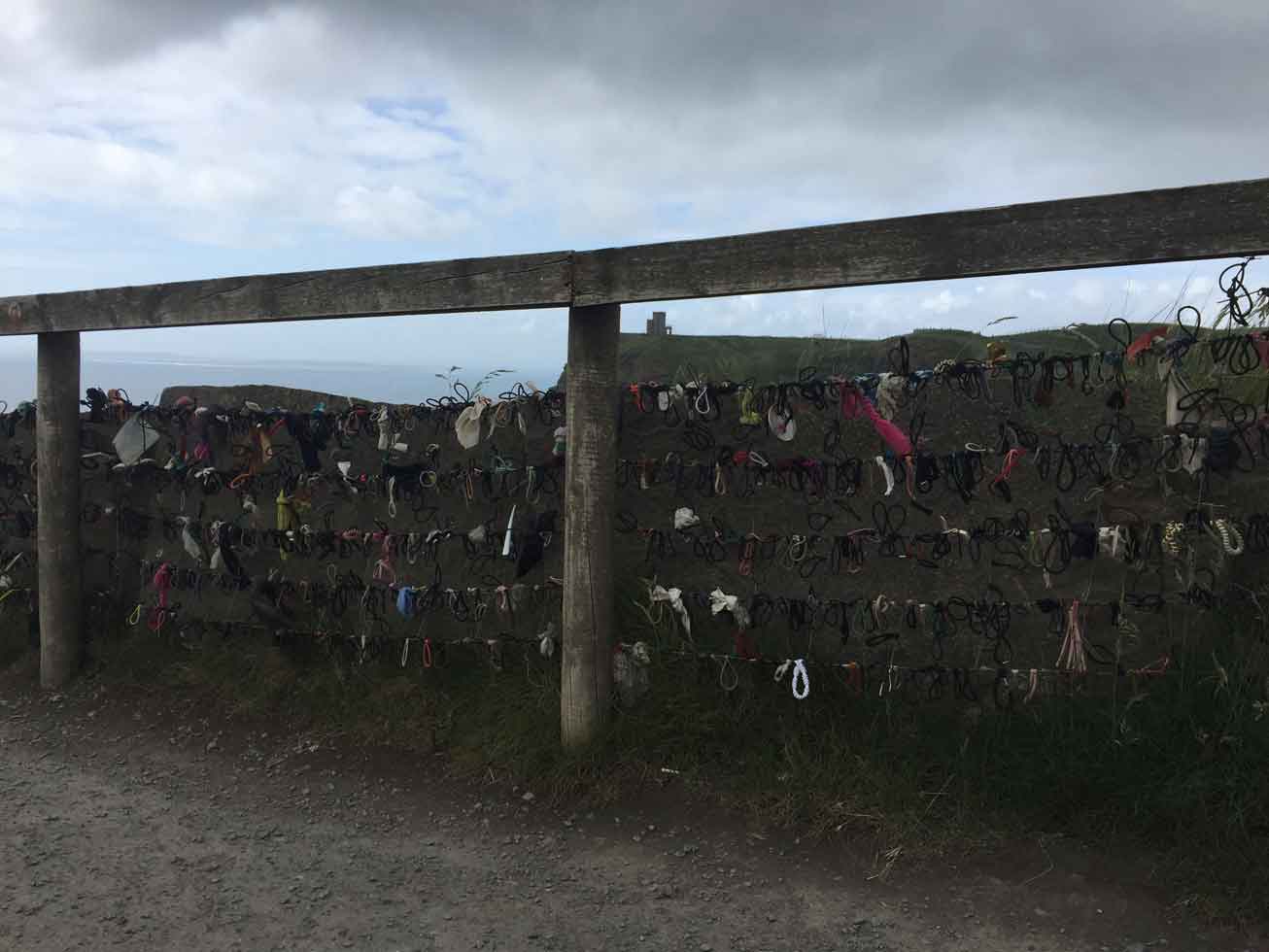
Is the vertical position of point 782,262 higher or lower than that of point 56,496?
higher

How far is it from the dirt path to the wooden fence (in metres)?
0.65

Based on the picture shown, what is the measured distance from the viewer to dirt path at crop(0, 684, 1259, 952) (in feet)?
10.2

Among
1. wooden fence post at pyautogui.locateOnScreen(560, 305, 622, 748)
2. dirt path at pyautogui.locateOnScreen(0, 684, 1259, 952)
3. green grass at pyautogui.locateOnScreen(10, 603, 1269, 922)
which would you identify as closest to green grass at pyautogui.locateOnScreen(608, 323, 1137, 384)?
wooden fence post at pyautogui.locateOnScreen(560, 305, 622, 748)

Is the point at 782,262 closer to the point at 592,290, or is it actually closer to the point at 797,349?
the point at 592,290

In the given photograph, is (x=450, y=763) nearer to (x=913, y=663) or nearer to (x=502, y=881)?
(x=502, y=881)

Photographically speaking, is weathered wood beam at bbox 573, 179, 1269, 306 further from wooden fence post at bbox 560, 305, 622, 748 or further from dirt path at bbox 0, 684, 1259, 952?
dirt path at bbox 0, 684, 1259, 952

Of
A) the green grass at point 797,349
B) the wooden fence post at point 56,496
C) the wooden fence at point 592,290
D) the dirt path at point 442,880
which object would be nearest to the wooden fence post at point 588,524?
the wooden fence at point 592,290

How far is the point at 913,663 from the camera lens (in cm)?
396

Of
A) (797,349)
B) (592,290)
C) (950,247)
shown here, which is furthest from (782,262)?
(797,349)

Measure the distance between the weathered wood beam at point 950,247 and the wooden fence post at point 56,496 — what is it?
3.68 meters

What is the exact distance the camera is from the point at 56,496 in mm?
5734

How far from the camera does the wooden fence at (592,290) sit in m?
3.06

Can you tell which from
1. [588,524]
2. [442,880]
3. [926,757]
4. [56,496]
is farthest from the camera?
[56,496]

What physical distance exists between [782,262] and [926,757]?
6.64 feet
